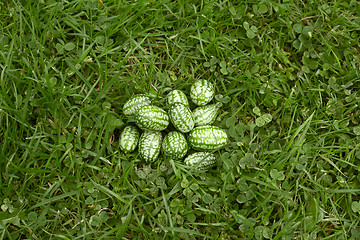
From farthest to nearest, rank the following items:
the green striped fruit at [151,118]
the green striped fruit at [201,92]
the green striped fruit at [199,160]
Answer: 1. the green striped fruit at [201,92]
2. the green striped fruit at [199,160]
3. the green striped fruit at [151,118]

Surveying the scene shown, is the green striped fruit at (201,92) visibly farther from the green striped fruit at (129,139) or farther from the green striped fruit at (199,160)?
the green striped fruit at (129,139)

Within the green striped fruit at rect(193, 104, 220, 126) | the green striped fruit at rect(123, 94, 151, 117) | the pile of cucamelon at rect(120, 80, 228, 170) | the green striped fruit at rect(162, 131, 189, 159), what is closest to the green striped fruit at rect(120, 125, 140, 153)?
the pile of cucamelon at rect(120, 80, 228, 170)

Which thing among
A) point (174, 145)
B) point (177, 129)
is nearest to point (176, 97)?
point (177, 129)

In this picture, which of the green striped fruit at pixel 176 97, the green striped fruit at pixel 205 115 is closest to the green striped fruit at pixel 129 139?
the green striped fruit at pixel 176 97

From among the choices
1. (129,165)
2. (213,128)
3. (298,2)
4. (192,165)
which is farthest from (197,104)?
(298,2)

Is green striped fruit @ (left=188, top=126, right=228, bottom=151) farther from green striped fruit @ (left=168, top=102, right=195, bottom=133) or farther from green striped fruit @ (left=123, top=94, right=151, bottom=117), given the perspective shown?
green striped fruit @ (left=123, top=94, right=151, bottom=117)

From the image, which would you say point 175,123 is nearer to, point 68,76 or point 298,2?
point 68,76
